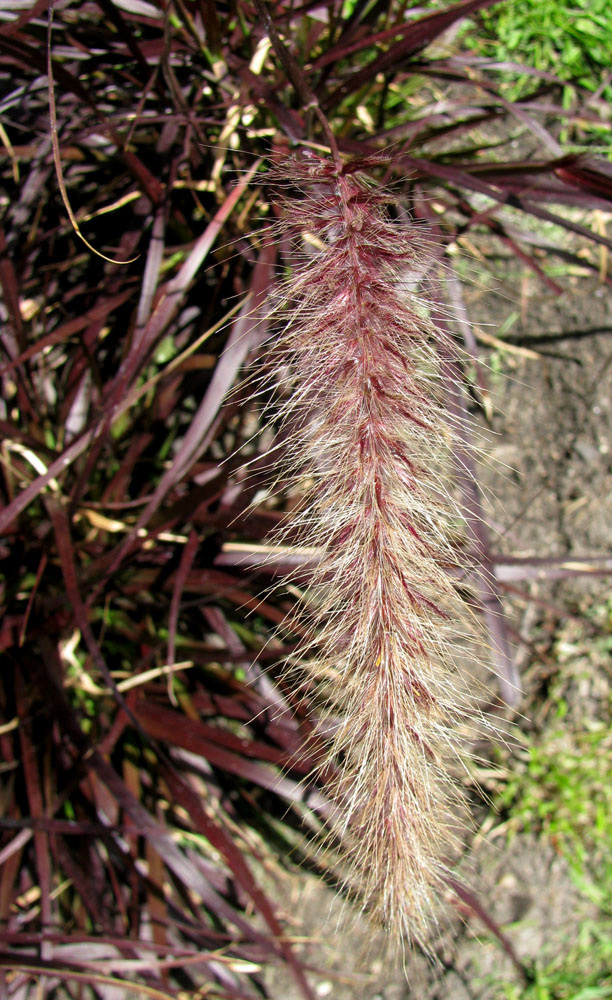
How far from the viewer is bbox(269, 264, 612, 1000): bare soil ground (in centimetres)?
160

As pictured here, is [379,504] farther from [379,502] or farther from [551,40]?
[551,40]

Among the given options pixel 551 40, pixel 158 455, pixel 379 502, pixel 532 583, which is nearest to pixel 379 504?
pixel 379 502

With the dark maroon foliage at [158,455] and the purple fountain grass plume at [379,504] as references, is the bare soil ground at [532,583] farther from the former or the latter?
the purple fountain grass plume at [379,504]

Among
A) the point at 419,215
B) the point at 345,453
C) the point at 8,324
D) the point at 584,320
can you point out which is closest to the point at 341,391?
the point at 345,453

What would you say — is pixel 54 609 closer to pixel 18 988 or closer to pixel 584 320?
pixel 18 988

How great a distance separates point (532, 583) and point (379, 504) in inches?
40.6

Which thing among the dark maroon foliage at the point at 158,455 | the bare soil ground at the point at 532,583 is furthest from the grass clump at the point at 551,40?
the bare soil ground at the point at 532,583

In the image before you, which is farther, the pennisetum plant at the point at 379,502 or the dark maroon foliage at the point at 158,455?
the dark maroon foliage at the point at 158,455

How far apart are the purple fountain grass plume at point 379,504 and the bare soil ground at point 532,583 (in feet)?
2.60

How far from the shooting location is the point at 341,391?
844 mm

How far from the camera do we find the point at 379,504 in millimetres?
815

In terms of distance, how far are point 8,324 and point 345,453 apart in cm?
89

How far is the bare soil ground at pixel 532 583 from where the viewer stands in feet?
5.25

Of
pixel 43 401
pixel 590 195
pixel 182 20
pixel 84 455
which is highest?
pixel 182 20
